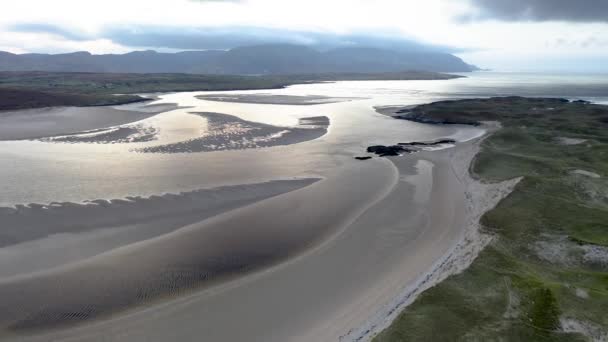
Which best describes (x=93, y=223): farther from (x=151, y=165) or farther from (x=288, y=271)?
(x=151, y=165)

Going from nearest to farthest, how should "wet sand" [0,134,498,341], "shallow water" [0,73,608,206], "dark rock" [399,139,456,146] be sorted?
"wet sand" [0,134,498,341], "shallow water" [0,73,608,206], "dark rock" [399,139,456,146]

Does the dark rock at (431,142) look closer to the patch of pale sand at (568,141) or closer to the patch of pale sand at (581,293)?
the patch of pale sand at (568,141)

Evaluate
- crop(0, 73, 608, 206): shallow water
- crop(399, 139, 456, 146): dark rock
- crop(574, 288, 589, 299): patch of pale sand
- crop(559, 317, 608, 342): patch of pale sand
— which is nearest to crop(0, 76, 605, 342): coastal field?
crop(574, 288, 589, 299): patch of pale sand

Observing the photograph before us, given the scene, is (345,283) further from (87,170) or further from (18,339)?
(87,170)

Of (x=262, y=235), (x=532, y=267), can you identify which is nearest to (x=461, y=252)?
(x=532, y=267)

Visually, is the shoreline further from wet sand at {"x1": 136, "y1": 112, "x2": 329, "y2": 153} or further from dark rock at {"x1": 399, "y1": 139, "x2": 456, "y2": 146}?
wet sand at {"x1": 136, "y1": 112, "x2": 329, "y2": 153}

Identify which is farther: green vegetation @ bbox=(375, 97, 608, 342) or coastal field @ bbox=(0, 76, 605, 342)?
coastal field @ bbox=(0, 76, 605, 342)

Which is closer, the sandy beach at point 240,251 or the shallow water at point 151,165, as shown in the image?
the sandy beach at point 240,251

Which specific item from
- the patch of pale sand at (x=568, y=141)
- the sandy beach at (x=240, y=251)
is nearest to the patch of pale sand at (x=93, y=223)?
the sandy beach at (x=240, y=251)
